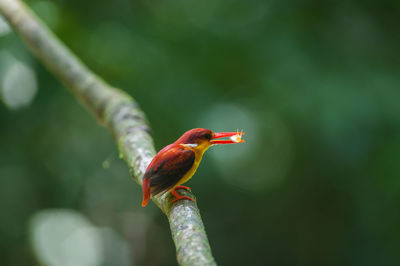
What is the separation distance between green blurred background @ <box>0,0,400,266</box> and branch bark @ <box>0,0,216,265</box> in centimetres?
107

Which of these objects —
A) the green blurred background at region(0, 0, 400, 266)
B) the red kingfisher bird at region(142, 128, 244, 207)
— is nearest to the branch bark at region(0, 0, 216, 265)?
the red kingfisher bird at region(142, 128, 244, 207)

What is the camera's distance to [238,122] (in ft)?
10.4

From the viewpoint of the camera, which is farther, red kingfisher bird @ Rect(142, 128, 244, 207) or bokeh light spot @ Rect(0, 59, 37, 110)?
bokeh light spot @ Rect(0, 59, 37, 110)

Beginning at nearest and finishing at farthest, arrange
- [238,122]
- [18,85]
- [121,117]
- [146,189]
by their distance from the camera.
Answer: [146,189], [121,117], [238,122], [18,85]

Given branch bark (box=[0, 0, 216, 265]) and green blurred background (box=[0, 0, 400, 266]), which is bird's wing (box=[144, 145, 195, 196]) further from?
green blurred background (box=[0, 0, 400, 266])

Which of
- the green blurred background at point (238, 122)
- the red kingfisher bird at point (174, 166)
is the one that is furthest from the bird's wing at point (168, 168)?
the green blurred background at point (238, 122)

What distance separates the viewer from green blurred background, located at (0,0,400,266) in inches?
116

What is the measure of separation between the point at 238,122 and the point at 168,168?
2.04m

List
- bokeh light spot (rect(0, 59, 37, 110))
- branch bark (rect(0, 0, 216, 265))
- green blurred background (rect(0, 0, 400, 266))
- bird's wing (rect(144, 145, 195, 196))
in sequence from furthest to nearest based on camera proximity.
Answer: bokeh light spot (rect(0, 59, 37, 110)) < green blurred background (rect(0, 0, 400, 266)) < bird's wing (rect(144, 145, 195, 196)) < branch bark (rect(0, 0, 216, 265))

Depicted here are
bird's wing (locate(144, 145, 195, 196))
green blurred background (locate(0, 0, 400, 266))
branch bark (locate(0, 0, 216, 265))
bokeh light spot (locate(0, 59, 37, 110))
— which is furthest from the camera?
bokeh light spot (locate(0, 59, 37, 110))

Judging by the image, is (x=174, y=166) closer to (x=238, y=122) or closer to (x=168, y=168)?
(x=168, y=168)

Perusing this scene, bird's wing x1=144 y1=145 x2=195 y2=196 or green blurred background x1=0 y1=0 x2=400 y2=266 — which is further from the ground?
green blurred background x1=0 y1=0 x2=400 y2=266

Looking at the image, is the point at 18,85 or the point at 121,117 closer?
the point at 121,117

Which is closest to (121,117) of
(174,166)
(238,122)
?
(174,166)
